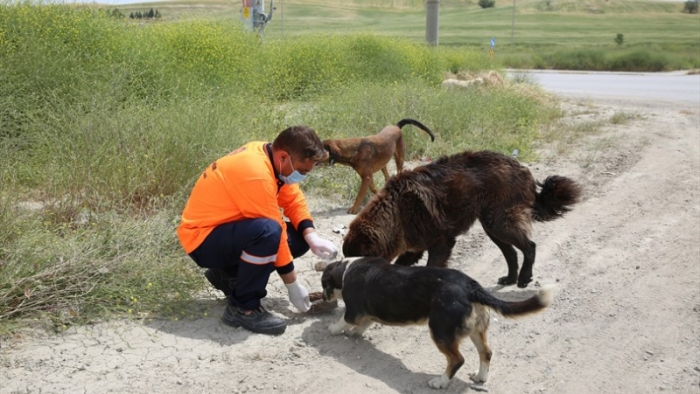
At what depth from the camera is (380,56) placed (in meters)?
16.6

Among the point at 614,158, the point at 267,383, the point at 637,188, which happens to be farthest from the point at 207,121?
the point at 614,158

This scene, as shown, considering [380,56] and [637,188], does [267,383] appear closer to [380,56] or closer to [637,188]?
[637,188]

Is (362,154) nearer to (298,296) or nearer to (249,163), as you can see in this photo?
(298,296)

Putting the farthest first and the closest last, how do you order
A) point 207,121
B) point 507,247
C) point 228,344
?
point 207,121
point 507,247
point 228,344

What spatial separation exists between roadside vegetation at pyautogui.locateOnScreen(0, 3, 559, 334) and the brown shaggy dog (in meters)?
1.50

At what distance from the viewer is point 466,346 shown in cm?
511

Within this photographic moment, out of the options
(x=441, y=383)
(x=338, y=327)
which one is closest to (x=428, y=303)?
(x=441, y=383)

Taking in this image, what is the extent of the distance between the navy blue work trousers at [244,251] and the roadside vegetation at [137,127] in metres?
0.49

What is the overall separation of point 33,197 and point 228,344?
113 inches

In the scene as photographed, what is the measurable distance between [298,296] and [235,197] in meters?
0.90

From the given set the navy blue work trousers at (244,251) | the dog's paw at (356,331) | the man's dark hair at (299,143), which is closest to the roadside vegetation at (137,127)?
the navy blue work trousers at (244,251)

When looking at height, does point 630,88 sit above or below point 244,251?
below

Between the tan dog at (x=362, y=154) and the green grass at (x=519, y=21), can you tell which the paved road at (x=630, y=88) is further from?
the green grass at (x=519, y=21)

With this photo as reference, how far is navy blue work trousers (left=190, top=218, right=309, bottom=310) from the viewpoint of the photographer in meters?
4.85
